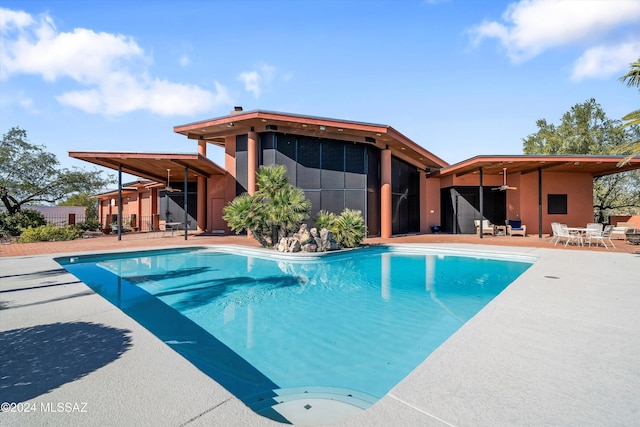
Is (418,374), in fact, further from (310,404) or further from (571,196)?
(571,196)

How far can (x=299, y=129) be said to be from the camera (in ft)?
45.6

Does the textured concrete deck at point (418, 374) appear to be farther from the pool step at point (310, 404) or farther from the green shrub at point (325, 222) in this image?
the green shrub at point (325, 222)

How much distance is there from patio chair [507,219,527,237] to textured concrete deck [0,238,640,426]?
44.6 ft

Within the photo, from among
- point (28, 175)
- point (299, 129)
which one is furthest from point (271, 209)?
point (28, 175)

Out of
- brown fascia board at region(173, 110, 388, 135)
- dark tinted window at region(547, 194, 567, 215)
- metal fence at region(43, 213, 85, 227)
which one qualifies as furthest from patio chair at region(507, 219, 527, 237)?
metal fence at region(43, 213, 85, 227)

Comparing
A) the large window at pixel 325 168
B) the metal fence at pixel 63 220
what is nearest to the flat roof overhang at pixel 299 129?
the large window at pixel 325 168

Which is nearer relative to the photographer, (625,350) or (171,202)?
(625,350)

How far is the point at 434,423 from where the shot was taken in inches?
65.2

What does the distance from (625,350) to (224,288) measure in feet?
19.2

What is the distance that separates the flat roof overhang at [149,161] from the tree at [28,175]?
21.9ft

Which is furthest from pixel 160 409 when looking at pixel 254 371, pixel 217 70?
pixel 217 70

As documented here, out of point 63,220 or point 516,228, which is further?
point 63,220

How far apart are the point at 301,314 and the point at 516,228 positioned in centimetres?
1605

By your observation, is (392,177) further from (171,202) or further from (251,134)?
(171,202)
